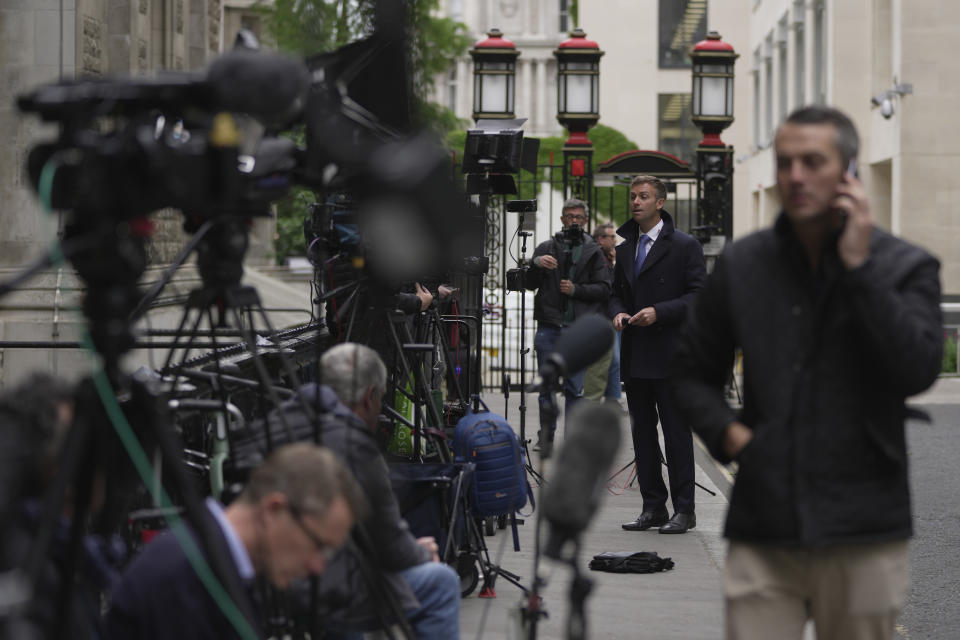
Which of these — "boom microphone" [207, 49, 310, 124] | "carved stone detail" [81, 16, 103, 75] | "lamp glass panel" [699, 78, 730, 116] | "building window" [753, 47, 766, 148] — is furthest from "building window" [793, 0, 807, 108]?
"boom microphone" [207, 49, 310, 124]

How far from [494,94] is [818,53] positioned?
2159 centimetres

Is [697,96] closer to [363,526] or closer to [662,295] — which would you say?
[662,295]

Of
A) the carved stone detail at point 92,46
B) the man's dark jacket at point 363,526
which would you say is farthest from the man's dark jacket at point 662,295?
the carved stone detail at point 92,46

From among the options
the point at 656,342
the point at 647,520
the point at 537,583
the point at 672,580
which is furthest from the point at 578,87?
the point at 537,583

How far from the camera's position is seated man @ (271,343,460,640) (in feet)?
15.0

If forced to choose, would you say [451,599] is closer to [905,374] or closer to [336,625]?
[336,625]

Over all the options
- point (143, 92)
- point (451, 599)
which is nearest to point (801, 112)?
point (143, 92)

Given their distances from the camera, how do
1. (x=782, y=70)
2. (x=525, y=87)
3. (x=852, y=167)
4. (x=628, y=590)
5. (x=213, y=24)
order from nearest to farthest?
1. (x=852, y=167)
2. (x=628, y=590)
3. (x=213, y=24)
4. (x=782, y=70)
5. (x=525, y=87)

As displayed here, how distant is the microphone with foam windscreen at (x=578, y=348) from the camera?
4.09 metres

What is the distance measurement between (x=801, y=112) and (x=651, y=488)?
5.60m

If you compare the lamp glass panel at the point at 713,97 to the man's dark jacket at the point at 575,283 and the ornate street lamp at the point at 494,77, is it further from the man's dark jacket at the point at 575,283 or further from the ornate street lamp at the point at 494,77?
the man's dark jacket at the point at 575,283

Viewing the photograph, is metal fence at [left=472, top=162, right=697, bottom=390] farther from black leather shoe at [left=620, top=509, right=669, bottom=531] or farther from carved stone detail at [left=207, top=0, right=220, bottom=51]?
carved stone detail at [left=207, top=0, right=220, bottom=51]

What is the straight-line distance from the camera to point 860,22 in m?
33.4

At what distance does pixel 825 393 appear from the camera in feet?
11.5
